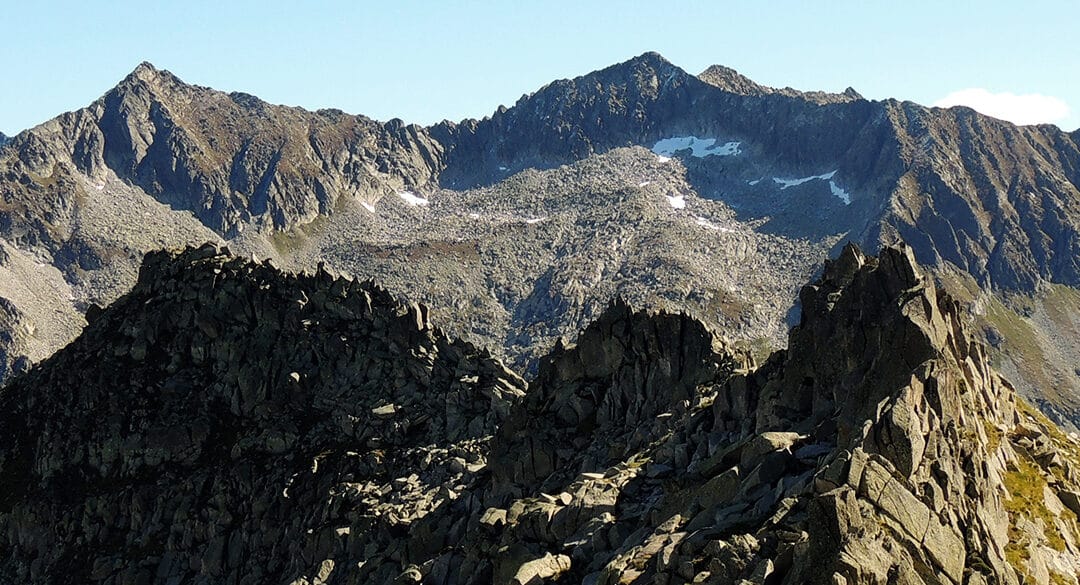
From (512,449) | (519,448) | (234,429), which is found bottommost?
(234,429)

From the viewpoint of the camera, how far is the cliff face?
115 ft

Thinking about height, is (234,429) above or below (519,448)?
below

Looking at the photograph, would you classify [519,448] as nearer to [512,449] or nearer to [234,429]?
[512,449]

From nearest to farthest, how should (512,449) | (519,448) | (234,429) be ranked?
1. (519,448)
2. (512,449)
3. (234,429)

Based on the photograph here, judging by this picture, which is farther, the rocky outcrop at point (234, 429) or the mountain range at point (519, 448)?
the rocky outcrop at point (234, 429)

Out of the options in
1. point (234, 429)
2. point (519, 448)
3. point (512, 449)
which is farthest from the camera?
point (234, 429)

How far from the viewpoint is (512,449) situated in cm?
6575

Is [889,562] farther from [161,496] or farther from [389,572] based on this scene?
[161,496]

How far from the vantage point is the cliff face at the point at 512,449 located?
1377 inches

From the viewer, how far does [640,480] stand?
4947 centimetres

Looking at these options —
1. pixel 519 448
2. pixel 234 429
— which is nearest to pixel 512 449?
pixel 519 448

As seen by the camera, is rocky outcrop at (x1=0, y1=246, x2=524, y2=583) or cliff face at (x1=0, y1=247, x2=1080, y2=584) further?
rocky outcrop at (x1=0, y1=246, x2=524, y2=583)

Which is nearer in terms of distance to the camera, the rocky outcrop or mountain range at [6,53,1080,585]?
mountain range at [6,53,1080,585]

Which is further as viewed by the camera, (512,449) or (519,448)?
(512,449)
